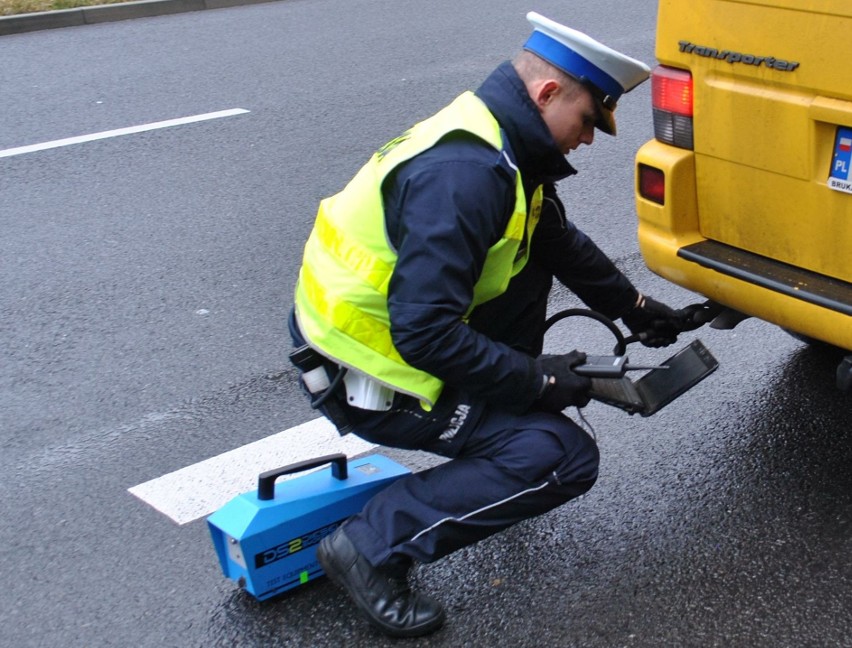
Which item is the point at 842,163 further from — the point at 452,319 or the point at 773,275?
the point at 452,319

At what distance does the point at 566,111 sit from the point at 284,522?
1.19 metres

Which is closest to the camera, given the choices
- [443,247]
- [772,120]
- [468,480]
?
[443,247]

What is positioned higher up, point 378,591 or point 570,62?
point 570,62

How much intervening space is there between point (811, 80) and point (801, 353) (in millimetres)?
1482

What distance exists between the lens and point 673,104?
10.6ft

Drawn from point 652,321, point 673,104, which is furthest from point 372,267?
point 673,104

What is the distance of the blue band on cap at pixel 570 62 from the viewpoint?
8.19ft

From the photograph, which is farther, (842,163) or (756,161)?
(756,161)

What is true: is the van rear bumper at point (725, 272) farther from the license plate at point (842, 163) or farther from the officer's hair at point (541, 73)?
the officer's hair at point (541, 73)

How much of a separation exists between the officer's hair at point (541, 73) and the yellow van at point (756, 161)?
658 mm

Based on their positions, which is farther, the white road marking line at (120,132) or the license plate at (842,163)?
the white road marking line at (120,132)

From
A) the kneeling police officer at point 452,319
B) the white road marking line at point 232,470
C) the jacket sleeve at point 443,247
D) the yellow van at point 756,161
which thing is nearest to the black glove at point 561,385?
the kneeling police officer at point 452,319

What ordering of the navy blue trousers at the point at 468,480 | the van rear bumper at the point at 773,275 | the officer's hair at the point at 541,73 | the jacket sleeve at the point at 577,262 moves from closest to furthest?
the officer's hair at the point at 541,73 → the navy blue trousers at the point at 468,480 → the van rear bumper at the point at 773,275 → the jacket sleeve at the point at 577,262

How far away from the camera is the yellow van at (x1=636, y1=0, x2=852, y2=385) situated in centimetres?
280
